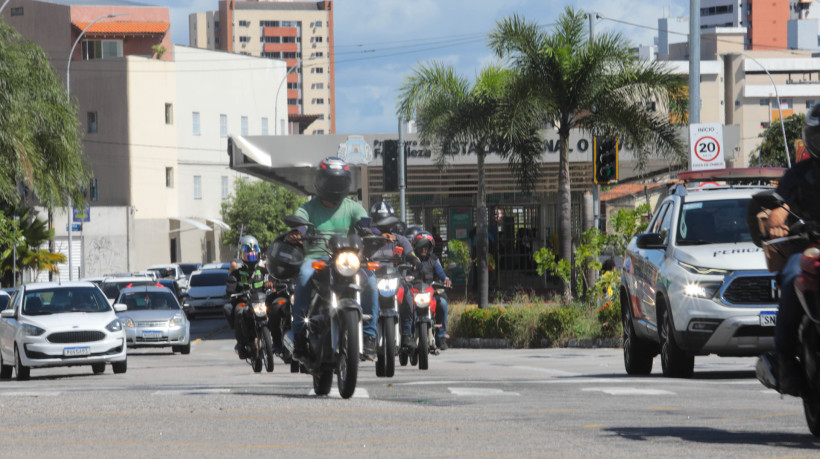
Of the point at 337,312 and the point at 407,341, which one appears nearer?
the point at 337,312

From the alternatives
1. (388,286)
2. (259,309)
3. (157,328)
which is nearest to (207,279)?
(157,328)

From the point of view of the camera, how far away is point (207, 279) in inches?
1815

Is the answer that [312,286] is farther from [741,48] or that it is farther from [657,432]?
[741,48]

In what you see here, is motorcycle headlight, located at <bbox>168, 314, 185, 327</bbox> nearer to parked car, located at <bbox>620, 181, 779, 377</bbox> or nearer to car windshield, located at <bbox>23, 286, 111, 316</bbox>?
car windshield, located at <bbox>23, 286, 111, 316</bbox>

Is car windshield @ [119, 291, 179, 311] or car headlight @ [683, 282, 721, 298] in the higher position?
car headlight @ [683, 282, 721, 298]

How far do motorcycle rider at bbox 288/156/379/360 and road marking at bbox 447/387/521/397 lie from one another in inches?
39.0

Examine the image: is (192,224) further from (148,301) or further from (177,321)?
(177,321)

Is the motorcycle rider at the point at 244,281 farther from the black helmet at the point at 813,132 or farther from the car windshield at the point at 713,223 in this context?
the black helmet at the point at 813,132

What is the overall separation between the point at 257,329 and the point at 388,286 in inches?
179

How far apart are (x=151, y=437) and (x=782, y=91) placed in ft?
418

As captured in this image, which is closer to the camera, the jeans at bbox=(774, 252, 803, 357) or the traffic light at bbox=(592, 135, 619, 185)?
the jeans at bbox=(774, 252, 803, 357)

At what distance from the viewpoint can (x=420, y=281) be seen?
57.1ft

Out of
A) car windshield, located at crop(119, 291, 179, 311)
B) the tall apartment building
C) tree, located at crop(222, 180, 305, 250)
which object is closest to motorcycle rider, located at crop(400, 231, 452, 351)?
car windshield, located at crop(119, 291, 179, 311)

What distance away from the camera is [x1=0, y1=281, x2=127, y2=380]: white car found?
20297 mm
